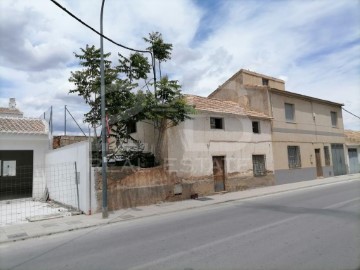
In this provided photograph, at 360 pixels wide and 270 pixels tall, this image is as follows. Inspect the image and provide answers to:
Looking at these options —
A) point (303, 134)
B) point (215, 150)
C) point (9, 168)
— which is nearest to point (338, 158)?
point (303, 134)

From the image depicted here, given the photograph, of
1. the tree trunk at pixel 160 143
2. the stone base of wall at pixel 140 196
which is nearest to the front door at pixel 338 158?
the stone base of wall at pixel 140 196

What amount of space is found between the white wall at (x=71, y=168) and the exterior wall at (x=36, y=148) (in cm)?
66

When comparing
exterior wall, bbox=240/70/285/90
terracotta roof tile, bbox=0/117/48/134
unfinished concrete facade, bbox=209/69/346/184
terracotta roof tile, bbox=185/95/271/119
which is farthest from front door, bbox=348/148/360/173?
terracotta roof tile, bbox=0/117/48/134

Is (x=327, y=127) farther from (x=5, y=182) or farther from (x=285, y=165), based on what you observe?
(x=5, y=182)

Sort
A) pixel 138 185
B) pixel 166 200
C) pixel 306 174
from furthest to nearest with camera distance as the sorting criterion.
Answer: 1. pixel 306 174
2. pixel 166 200
3. pixel 138 185

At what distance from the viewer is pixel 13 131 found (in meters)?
17.2

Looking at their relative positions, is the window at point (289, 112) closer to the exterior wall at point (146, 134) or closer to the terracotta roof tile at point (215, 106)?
the terracotta roof tile at point (215, 106)

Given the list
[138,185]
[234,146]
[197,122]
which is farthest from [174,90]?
[234,146]

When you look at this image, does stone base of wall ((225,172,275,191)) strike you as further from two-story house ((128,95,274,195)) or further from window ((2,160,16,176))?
window ((2,160,16,176))

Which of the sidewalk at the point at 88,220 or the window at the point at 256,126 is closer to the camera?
the sidewalk at the point at 88,220

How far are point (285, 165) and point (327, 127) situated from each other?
7.84 m

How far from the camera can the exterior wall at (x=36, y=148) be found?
57.0 ft

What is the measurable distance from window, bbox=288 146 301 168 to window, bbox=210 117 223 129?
7.33 metres

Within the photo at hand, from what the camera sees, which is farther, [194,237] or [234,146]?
[234,146]
